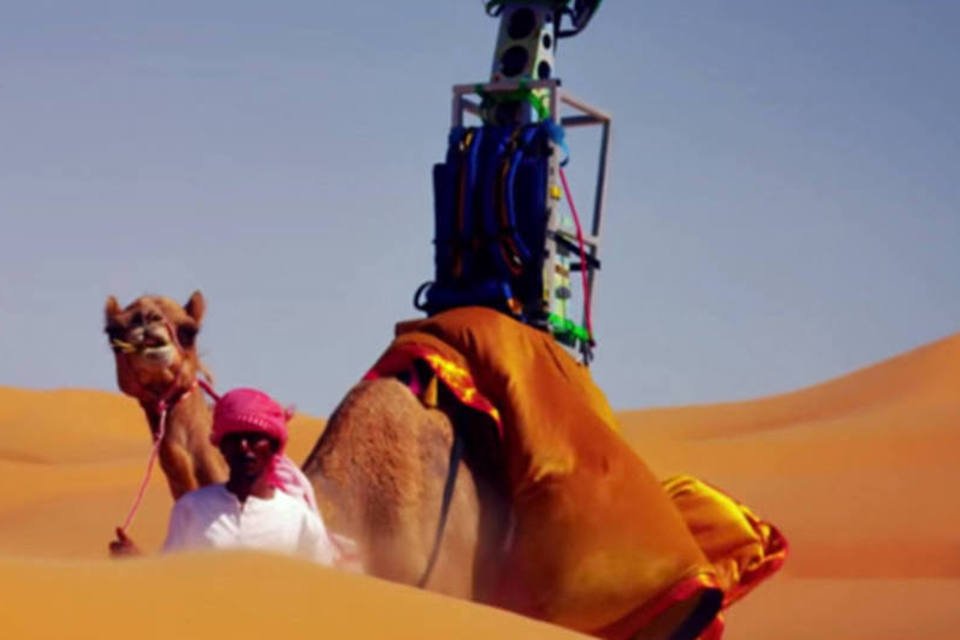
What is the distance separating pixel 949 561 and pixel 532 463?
36.8 ft

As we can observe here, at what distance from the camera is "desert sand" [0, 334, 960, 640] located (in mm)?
4199

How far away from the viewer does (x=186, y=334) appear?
643 centimetres

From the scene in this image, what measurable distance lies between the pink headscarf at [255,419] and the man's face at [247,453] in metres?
0.02

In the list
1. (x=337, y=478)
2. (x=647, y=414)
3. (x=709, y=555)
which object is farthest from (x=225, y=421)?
(x=647, y=414)

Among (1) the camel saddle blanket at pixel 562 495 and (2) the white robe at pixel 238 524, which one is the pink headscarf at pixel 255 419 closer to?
(2) the white robe at pixel 238 524

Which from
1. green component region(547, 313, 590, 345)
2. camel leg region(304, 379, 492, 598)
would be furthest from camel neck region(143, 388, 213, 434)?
green component region(547, 313, 590, 345)

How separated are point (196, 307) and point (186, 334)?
118mm

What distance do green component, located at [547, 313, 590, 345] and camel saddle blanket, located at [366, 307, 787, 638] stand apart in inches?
40.2

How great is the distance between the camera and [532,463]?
7.13 meters

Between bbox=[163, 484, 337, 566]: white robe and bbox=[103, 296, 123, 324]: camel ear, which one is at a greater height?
bbox=[103, 296, 123, 324]: camel ear

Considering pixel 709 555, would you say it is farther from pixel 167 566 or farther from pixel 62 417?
pixel 62 417

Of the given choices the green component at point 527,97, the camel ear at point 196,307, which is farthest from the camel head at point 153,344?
the green component at point 527,97

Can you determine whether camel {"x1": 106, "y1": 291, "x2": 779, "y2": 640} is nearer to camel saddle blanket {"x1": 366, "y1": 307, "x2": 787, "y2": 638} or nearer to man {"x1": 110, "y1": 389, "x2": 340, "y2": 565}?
camel saddle blanket {"x1": 366, "y1": 307, "x2": 787, "y2": 638}

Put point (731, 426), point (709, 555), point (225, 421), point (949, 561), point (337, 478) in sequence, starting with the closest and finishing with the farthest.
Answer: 1. point (225, 421)
2. point (337, 478)
3. point (709, 555)
4. point (949, 561)
5. point (731, 426)
